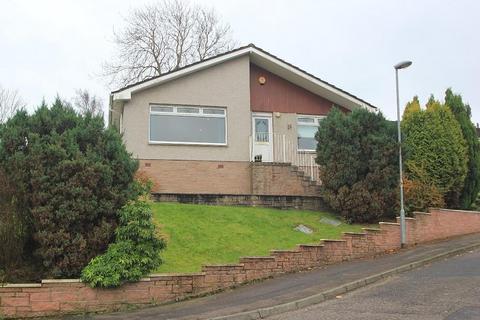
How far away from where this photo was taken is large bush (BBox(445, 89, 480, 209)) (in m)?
19.4

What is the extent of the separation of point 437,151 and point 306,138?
512 cm

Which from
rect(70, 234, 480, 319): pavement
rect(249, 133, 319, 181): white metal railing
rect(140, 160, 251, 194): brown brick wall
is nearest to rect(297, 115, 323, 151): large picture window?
rect(249, 133, 319, 181): white metal railing

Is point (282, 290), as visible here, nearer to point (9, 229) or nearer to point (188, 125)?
point (9, 229)

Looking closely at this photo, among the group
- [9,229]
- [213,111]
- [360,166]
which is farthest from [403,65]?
[9,229]

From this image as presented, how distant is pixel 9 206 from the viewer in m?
10.2

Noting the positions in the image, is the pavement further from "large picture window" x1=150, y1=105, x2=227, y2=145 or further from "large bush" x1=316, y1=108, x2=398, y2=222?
"large picture window" x1=150, y1=105, x2=227, y2=145

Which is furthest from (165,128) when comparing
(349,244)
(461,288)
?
(461,288)

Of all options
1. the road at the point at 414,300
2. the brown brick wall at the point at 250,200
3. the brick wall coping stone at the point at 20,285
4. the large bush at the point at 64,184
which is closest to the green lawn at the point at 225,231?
the brown brick wall at the point at 250,200

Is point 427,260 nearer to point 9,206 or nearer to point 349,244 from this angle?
point 349,244

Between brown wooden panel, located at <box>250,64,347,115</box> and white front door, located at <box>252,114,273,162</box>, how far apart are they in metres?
0.34

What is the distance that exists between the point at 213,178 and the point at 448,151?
25.2 feet

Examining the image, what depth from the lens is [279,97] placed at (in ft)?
72.5

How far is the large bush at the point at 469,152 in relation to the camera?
19.4m

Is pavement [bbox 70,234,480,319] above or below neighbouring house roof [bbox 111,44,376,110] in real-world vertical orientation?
below
